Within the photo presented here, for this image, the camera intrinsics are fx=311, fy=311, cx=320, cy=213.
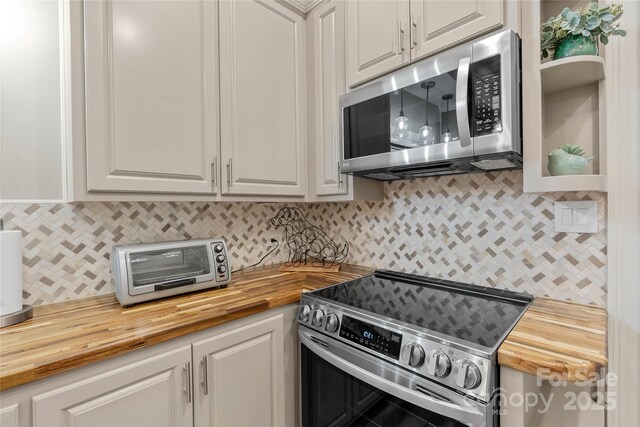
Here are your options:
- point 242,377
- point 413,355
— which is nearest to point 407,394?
point 413,355

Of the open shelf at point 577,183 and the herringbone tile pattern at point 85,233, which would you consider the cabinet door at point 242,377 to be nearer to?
the herringbone tile pattern at point 85,233

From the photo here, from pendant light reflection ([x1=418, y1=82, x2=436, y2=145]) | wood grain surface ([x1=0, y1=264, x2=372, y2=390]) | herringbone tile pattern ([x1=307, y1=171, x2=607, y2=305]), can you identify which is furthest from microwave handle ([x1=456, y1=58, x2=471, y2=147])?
wood grain surface ([x1=0, y1=264, x2=372, y2=390])

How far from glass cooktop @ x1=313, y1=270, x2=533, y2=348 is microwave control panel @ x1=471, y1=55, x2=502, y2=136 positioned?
0.64 m

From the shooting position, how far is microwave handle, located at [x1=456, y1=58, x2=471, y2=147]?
1040mm

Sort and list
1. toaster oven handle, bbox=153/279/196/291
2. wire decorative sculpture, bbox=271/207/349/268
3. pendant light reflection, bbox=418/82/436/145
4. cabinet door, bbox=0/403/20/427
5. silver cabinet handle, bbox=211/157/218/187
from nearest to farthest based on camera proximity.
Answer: cabinet door, bbox=0/403/20/427 < pendant light reflection, bbox=418/82/436/145 < toaster oven handle, bbox=153/279/196/291 < silver cabinet handle, bbox=211/157/218/187 < wire decorative sculpture, bbox=271/207/349/268

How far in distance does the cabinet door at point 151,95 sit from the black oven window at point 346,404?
92 cm

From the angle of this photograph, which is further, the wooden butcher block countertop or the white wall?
the white wall

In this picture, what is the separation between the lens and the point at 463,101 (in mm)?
1040

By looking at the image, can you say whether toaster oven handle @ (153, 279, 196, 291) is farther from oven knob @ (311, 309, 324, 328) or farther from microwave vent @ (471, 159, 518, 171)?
microwave vent @ (471, 159, 518, 171)

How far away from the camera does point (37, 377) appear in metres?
0.78

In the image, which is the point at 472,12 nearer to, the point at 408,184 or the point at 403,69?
the point at 403,69

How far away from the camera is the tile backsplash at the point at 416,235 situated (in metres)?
1.20

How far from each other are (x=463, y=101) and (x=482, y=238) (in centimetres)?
68

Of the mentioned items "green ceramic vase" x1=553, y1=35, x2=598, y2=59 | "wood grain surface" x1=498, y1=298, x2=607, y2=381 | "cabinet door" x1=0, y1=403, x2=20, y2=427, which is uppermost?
"green ceramic vase" x1=553, y1=35, x2=598, y2=59
